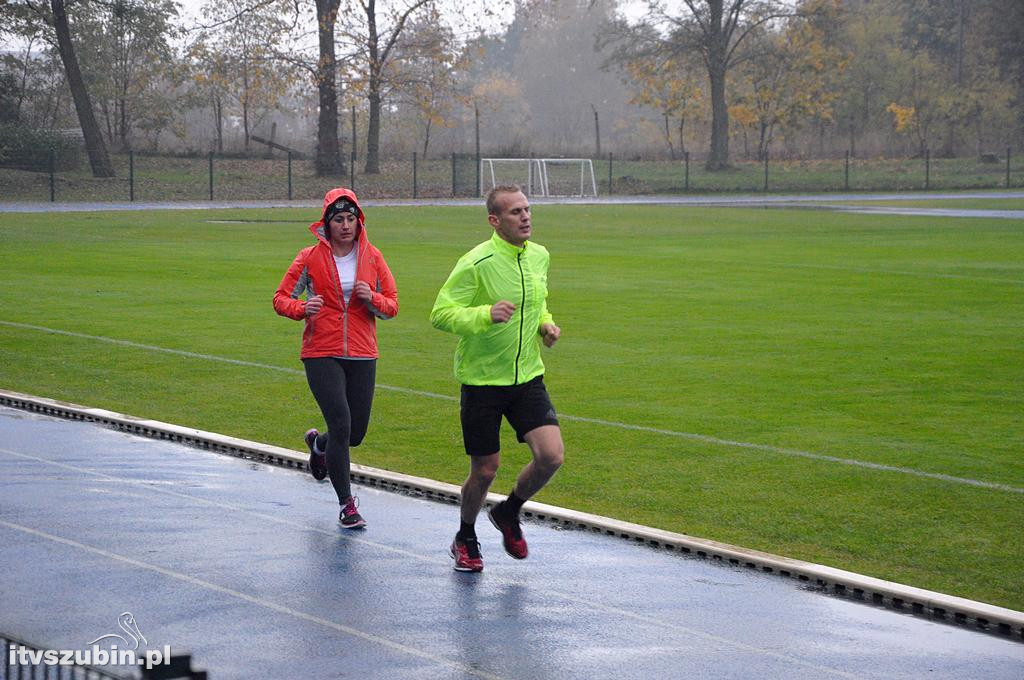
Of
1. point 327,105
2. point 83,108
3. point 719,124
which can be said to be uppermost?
point 327,105

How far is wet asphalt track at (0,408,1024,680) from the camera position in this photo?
212 inches

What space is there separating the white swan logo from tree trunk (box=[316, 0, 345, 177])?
2074 inches

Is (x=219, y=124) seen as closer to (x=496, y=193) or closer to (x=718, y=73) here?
(x=718, y=73)

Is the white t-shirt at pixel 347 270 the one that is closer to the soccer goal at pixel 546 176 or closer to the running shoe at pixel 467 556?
the running shoe at pixel 467 556

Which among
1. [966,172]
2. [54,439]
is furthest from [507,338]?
[966,172]

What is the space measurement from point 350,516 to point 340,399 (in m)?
0.64

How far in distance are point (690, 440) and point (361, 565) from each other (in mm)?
3781

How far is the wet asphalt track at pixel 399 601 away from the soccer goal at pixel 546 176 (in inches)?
2074

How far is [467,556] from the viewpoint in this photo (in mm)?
6637

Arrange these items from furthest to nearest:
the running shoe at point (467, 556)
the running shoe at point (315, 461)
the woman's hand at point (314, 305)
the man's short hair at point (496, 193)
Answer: the running shoe at point (315, 461), the woman's hand at point (314, 305), the running shoe at point (467, 556), the man's short hair at point (496, 193)

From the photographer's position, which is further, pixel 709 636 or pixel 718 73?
pixel 718 73

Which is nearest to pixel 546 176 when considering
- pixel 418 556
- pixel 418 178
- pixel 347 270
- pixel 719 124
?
pixel 418 178

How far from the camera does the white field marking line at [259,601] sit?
17.6ft

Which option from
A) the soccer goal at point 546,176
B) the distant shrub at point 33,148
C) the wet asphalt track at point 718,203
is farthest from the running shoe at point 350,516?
the soccer goal at point 546,176
